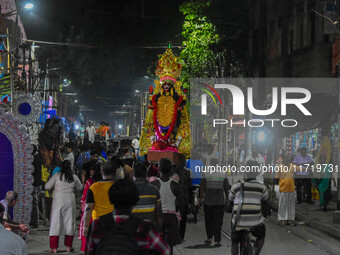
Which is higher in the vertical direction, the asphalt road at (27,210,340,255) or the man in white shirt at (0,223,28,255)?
the man in white shirt at (0,223,28,255)

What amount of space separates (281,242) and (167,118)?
5800mm

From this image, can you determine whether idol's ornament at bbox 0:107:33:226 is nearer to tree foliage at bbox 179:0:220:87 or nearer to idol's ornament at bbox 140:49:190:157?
idol's ornament at bbox 140:49:190:157

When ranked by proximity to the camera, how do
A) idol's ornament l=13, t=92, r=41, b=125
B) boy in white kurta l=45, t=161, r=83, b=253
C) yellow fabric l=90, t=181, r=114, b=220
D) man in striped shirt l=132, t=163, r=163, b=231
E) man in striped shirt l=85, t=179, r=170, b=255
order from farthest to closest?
idol's ornament l=13, t=92, r=41, b=125
boy in white kurta l=45, t=161, r=83, b=253
yellow fabric l=90, t=181, r=114, b=220
man in striped shirt l=132, t=163, r=163, b=231
man in striped shirt l=85, t=179, r=170, b=255

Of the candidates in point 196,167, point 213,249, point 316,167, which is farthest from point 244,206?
point 316,167

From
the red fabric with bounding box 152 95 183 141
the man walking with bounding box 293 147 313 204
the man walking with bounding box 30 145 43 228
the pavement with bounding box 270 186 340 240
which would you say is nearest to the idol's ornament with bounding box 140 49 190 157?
the red fabric with bounding box 152 95 183 141

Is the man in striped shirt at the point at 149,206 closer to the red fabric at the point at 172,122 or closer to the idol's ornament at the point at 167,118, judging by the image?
the idol's ornament at the point at 167,118

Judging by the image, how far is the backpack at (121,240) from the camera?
170 inches

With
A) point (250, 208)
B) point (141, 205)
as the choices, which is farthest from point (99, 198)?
point (250, 208)

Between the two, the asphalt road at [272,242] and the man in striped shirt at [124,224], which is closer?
the man in striped shirt at [124,224]

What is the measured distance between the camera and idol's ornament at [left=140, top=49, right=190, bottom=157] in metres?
17.4

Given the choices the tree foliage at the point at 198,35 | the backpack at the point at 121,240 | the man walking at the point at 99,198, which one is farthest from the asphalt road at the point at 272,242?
the tree foliage at the point at 198,35

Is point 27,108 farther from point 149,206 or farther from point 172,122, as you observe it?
point 149,206

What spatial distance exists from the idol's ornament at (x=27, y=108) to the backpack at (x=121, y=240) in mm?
9962

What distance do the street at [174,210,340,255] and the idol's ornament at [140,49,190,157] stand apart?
2.51 meters
